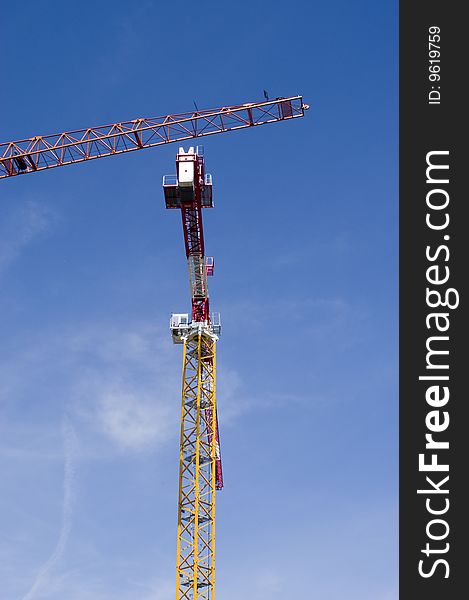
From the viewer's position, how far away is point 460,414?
35938 millimetres

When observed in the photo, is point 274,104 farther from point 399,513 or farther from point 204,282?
point 399,513


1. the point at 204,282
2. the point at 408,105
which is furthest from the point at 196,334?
the point at 408,105

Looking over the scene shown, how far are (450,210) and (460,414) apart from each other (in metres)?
7.85

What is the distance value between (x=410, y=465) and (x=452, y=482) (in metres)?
1.61

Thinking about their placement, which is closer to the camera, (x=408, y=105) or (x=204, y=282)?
(x=408, y=105)

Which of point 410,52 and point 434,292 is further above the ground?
point 410,52

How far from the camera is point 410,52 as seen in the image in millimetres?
40344

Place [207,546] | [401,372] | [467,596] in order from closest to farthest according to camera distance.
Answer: [467,596], [401,372], [207,546]

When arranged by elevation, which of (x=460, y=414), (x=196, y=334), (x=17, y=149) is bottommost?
(x=460, y=414)

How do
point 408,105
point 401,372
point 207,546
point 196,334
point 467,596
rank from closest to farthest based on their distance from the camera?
point 467,596
point 401,372
point 408,105
point 207,546
point 196,334

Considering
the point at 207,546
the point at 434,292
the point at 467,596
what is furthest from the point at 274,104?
the point at 467,596

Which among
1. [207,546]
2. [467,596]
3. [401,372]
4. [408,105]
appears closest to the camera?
[467,596]

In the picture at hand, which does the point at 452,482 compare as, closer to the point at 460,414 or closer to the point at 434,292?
the point at 460,414

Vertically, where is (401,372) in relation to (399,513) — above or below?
above
